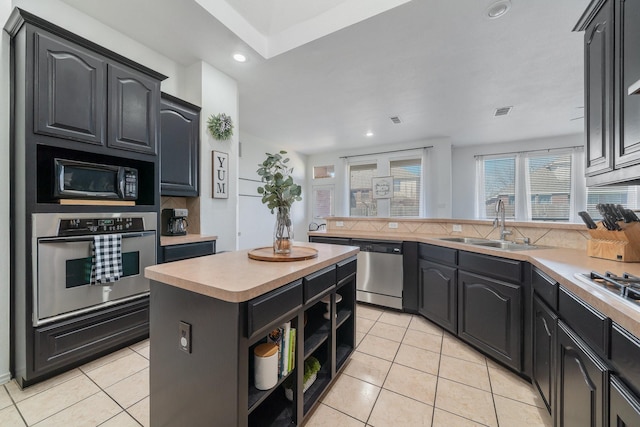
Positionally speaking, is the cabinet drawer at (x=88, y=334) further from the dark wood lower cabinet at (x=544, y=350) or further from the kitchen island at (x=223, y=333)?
the dark wood lower cabinet at (x=544, y=350)

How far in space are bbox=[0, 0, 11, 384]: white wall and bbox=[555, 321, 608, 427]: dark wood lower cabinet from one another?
10.0 ft

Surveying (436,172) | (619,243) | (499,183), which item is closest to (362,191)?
(436,172)

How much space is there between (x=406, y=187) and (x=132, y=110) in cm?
496

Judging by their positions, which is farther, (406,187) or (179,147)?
(406,187)

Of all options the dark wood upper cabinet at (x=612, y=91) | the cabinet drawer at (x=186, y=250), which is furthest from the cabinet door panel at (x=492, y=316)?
the cabinet drawer at (x=186, y=250)

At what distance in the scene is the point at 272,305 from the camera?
3.44 ft

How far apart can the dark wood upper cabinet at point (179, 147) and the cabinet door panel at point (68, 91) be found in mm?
536

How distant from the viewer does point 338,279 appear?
5.39ft

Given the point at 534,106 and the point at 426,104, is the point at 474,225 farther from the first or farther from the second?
the point at 534,106

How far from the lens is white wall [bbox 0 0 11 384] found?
1589mm

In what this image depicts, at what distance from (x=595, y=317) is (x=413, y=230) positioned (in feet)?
7.93

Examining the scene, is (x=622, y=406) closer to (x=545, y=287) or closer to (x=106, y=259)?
(x=545, y=287)

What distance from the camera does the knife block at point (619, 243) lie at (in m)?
1.40

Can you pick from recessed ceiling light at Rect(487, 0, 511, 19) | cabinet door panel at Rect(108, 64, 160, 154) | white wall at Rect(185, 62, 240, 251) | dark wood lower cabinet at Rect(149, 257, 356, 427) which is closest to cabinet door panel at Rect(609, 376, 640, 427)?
dark wood lower cabinet at Rect(149, 257, 356, 427)
